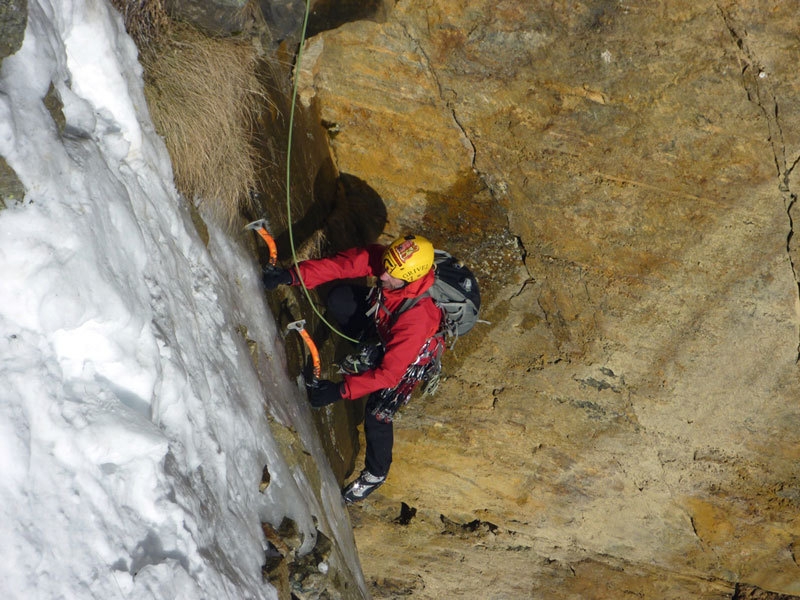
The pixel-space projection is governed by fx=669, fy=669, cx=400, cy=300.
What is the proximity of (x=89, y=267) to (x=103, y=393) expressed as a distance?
0.55 metres

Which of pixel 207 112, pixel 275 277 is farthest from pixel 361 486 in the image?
pixel 207 112

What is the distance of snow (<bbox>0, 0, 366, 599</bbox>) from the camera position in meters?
2.55

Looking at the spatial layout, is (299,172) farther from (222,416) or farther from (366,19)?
(222,416)

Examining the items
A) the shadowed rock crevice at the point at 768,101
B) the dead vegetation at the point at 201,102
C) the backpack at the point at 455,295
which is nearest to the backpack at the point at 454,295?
the backpack at the point at 455,295

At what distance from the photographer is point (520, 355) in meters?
6.60

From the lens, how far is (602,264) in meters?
6.09

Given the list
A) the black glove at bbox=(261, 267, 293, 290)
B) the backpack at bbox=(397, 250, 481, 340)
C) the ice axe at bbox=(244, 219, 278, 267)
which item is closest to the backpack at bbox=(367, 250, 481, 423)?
the backpack at bbox=(397, 250, 481, 340)

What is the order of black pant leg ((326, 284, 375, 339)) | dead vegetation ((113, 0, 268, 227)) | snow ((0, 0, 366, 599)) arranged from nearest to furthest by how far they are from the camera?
snow ((0, 0, 366, 599)) < dead vegetation ((113, 0, 268, 227)) < black pant leg ((326, 284, 375, 339))

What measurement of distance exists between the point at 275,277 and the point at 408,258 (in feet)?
3.40

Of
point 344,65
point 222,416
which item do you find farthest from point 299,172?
point 222,416

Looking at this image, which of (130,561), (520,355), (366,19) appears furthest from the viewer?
(520,355)

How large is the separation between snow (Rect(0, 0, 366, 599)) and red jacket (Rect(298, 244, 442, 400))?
0.98m

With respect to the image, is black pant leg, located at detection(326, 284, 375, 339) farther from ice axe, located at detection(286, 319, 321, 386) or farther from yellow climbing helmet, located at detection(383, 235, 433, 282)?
yellow climbing helmet, located at detection(383, 235, 433, 282)

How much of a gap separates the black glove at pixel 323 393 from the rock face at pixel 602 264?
1.87 m
